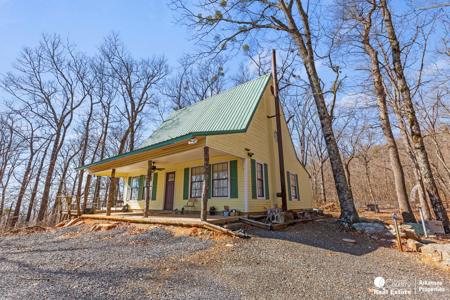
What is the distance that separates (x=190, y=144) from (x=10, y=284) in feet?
16.6

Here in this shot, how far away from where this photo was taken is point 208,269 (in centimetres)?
409

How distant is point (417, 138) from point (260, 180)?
5.73m

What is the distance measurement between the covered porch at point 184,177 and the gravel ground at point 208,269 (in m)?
1.97

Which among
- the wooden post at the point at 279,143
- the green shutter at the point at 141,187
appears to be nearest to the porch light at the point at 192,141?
the wooden post at the point at 279,143

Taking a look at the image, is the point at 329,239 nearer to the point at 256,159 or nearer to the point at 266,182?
the point at 266,182

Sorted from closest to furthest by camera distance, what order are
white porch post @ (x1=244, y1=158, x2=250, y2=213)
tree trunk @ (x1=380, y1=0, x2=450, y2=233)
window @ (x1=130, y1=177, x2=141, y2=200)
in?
1. tree trunk @ (x1=380, y1=0, x2=450, y2=233)
2. white porch post @ (x1=244, y1=158, x2=250, y2=213)
3. window @ (x1=130, y1=177, x2=141, y2=200)

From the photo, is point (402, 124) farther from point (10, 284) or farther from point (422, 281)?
point (10, 284)

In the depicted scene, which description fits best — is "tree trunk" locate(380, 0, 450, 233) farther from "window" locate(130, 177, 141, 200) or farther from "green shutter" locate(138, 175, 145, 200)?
"window" locate(130, 177, 141, 200)

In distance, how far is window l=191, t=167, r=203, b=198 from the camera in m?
10.3

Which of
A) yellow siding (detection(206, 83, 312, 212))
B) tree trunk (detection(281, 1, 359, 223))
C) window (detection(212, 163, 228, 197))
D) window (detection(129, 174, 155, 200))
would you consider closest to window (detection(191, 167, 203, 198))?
window (detection(212, 163, 228, 197))

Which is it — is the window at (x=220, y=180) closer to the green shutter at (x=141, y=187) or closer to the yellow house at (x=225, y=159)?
the yellow house at (x=225, y=159)

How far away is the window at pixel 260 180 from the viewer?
944cm

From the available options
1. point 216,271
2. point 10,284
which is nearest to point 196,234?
point 216,271

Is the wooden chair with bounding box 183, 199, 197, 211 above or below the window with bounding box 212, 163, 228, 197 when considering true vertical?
below
